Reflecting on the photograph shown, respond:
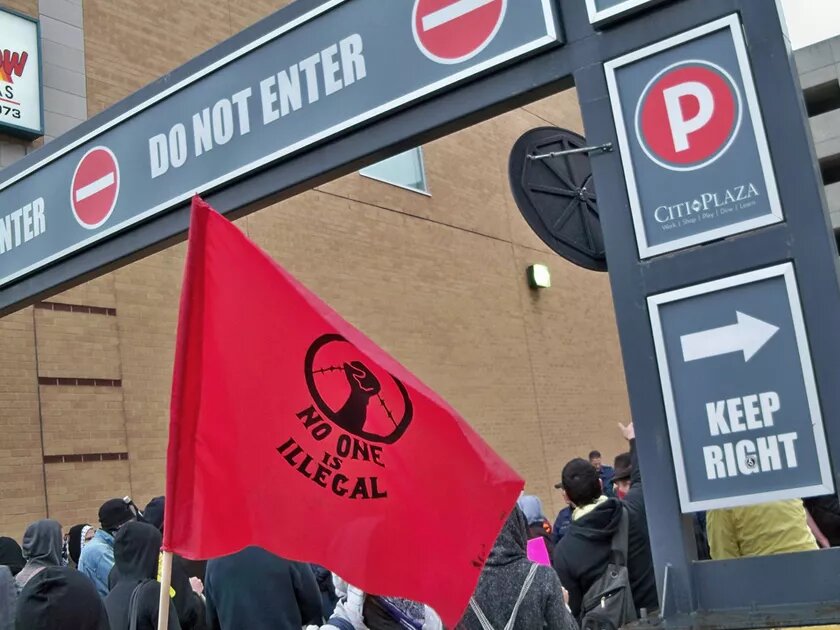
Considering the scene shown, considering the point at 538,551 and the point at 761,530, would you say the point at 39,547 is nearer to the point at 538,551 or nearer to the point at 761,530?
the point at 538,551

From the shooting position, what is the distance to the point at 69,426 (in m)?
10.0

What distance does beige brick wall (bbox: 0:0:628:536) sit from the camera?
1004 centimetres

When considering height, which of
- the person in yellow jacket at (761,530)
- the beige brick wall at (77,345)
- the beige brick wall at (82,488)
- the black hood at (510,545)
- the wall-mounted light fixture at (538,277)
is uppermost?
the wall-mounted light fixture at (538,277)

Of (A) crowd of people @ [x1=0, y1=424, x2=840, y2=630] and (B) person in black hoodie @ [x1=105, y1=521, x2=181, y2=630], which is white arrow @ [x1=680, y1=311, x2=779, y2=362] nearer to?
(A) crowd of people @ [x1=0, y1=424, x2=840, y2=630]

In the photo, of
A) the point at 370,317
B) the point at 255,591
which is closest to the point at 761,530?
the point at 255,591

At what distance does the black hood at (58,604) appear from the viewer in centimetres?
343

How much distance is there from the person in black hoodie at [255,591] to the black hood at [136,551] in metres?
0.45

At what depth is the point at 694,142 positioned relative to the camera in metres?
3.43

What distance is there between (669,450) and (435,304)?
39.5 ft

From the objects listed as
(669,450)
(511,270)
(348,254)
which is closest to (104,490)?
(348,254)

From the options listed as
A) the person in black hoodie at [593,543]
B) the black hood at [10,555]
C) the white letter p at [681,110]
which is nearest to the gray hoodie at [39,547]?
the black hood at [10,555]

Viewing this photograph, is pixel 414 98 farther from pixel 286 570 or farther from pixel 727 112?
pixel 286 570

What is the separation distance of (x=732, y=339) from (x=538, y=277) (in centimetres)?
1479

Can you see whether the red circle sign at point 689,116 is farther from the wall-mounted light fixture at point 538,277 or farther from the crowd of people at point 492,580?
the wall-mounted light fixture at point 538,277
